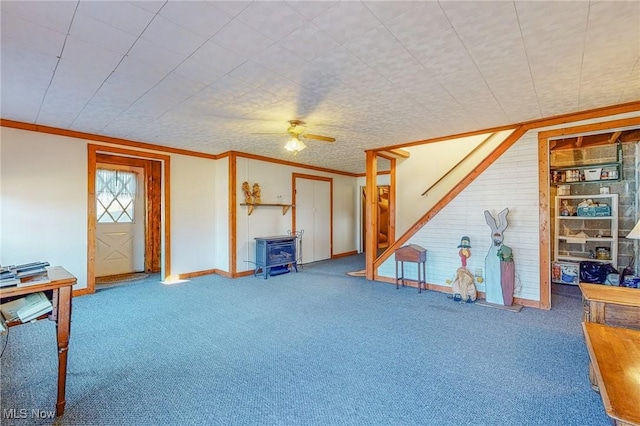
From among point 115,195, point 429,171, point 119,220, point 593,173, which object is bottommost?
point 119,220

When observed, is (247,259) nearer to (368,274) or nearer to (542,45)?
(368,274)

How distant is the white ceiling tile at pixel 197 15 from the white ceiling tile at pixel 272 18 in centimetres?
14

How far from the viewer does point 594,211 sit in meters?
4.80

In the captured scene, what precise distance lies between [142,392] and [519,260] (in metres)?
4.40

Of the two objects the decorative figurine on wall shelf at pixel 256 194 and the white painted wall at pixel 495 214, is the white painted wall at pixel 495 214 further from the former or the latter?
the decorative figurine on wall shelf at pixel 256 194

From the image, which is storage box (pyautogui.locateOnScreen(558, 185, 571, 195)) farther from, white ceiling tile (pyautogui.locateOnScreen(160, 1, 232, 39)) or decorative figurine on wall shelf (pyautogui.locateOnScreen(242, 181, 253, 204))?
white ceiling tile (pyautogui.locateOnScreen(160, 1, 232, 39))

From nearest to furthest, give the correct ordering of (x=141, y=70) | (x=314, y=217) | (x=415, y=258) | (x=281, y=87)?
(x=141, y=70) → (x=281, y=87) → (x=415, y=258) → (x=314, y=217)

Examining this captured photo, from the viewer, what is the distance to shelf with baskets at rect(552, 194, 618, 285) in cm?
475

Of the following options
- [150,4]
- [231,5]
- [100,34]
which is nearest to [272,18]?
[231,5]

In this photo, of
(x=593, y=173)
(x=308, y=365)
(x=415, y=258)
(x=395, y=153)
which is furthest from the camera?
(x=395, y=153)

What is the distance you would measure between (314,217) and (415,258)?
3.31 m

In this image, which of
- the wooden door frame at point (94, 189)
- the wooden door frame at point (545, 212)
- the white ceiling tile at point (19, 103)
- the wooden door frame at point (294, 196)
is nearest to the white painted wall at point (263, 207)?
the wooden door frame at point (294, 196)

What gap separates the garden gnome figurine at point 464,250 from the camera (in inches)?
171

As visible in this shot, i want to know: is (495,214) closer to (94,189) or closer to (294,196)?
(294,196)
